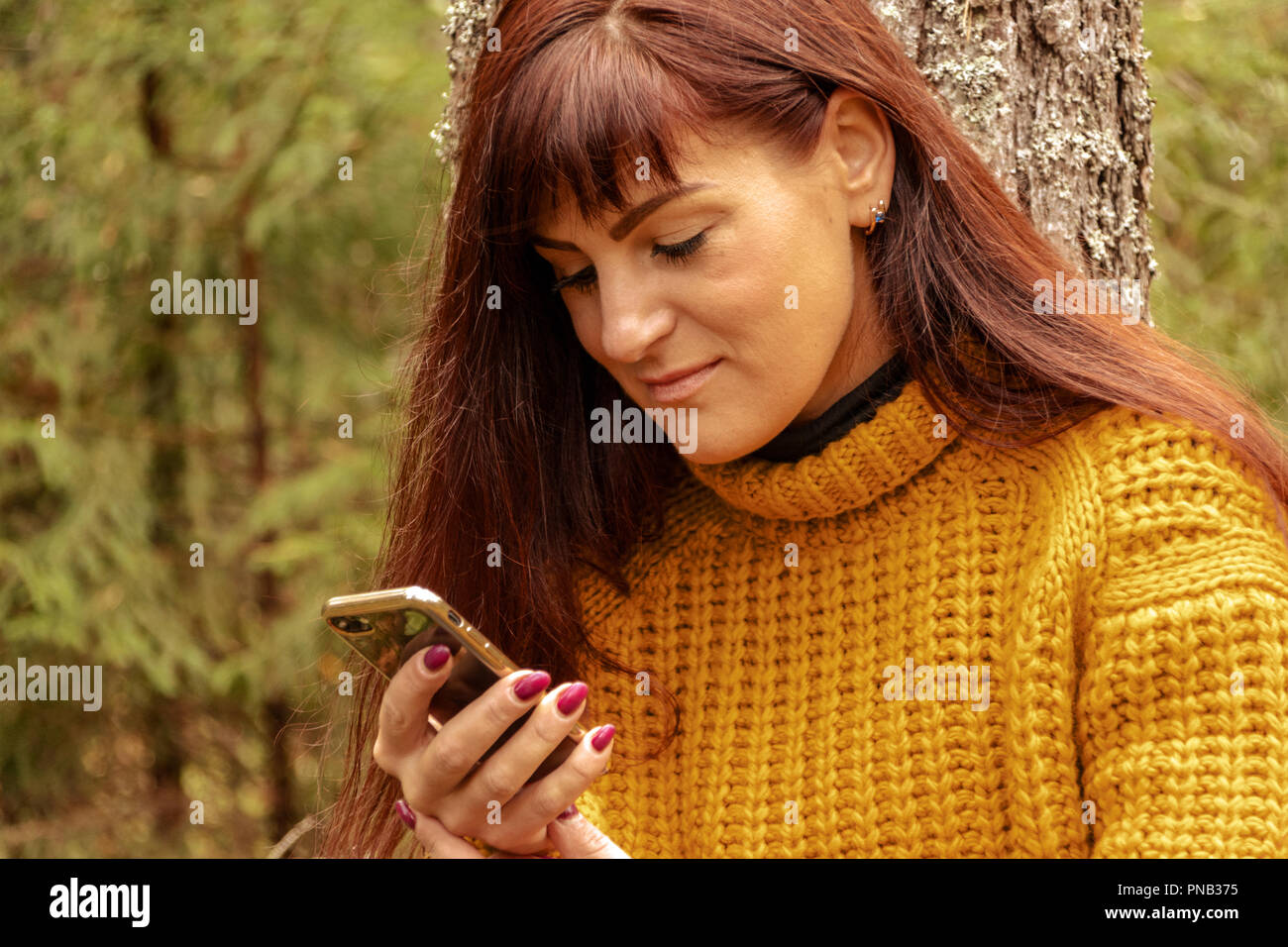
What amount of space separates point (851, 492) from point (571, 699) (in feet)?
1.54

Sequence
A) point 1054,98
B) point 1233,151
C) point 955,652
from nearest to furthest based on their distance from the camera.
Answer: point 955,652 → point 1054,98 → point 1233,151

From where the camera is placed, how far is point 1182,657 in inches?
54.1

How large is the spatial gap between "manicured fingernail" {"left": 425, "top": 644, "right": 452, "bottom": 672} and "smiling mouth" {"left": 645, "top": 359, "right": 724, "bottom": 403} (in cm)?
42

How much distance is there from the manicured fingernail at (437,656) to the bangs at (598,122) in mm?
549

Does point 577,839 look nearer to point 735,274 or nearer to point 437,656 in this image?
point 437,656

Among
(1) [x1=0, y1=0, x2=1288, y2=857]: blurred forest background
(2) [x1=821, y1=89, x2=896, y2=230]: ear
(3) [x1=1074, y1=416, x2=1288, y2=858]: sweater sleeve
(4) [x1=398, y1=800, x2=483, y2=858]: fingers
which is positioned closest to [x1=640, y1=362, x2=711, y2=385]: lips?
(2) [x1=821, y1=89, x2=896, y2=230]: ear

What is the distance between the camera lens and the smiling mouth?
5.23 ft

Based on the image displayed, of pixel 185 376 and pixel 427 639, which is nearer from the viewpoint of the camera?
pixel 427 639

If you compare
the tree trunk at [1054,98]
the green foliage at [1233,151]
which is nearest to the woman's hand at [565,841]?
the tree trunk at [1054,98]

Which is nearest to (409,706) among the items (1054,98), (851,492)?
(851,492)

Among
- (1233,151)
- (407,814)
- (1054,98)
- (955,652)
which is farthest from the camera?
(1233,151)

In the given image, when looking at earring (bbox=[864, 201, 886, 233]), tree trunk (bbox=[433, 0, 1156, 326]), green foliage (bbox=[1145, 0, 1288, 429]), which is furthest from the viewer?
green foliage (bbox=[1145, 0, 1288, 429])

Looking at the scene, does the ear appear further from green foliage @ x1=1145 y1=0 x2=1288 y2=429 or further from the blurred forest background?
the blurred forest background
